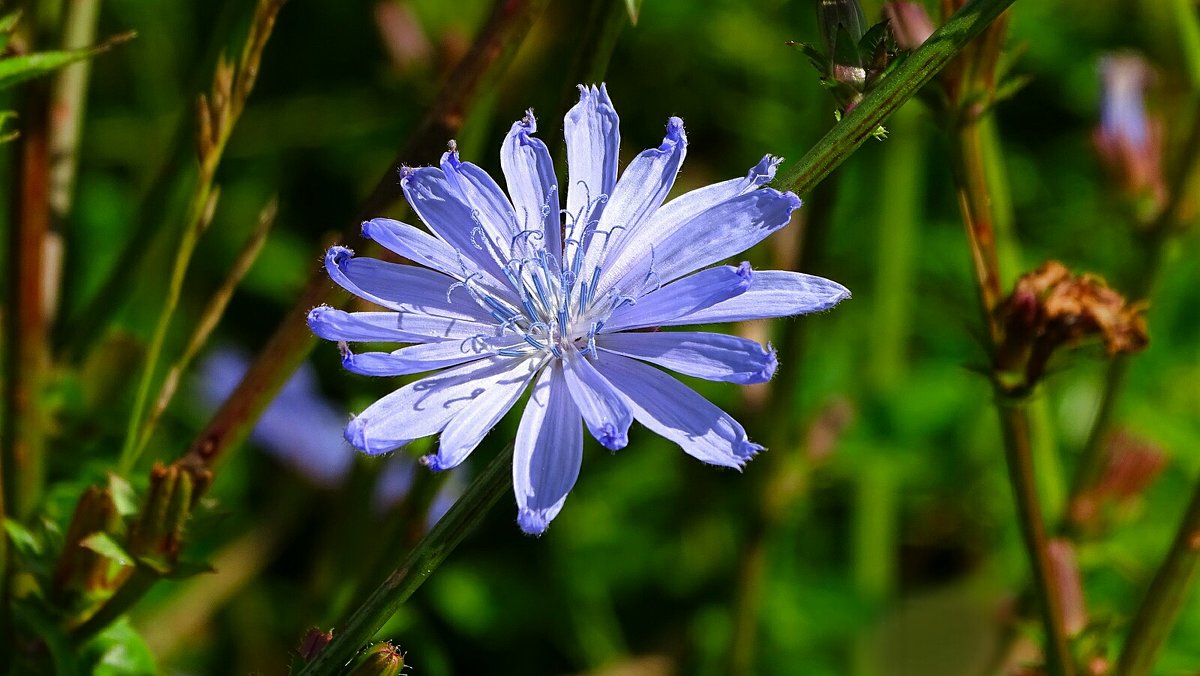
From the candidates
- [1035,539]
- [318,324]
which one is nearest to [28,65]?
[318,324]

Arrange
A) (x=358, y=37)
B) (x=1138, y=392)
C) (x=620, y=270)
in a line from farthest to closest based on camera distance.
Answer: (x=358, y=37) < (x=1138, y=392) < (x=620, y=270)

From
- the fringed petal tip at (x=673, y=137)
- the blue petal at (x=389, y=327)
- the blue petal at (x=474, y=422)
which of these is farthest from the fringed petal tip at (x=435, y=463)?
the fringed petal tip at (x=673, y=137)

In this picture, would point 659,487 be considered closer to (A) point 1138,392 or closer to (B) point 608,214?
(A) point 1138,392

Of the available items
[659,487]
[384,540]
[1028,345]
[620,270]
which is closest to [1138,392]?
[659,487]

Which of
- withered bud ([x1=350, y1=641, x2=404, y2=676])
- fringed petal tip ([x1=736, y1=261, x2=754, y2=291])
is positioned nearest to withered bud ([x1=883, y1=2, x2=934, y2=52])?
fringed petal tip ([x1=736, y1=261, x2=754, y2=291])

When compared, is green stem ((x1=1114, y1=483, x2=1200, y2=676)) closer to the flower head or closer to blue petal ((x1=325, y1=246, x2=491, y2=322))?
the flower head
